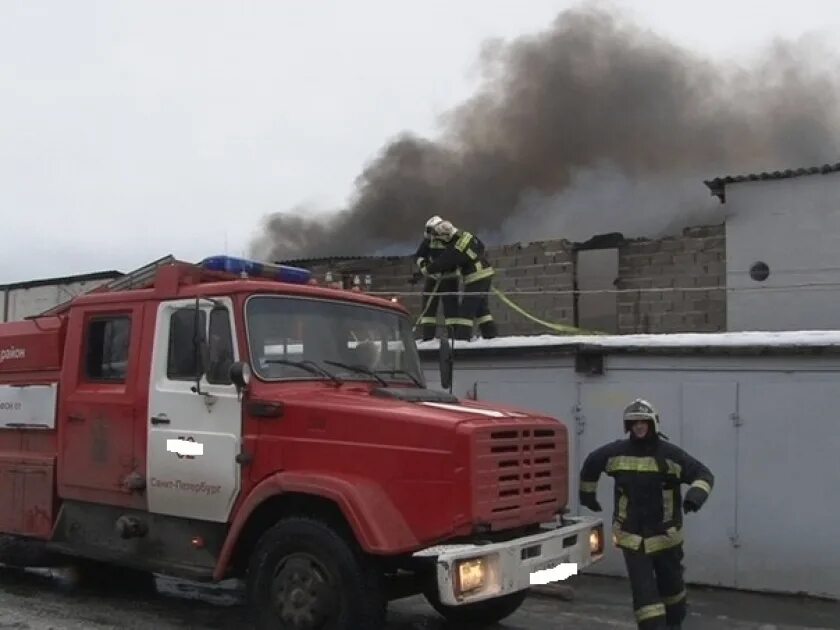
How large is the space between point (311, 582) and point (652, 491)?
212cm

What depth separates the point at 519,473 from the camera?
→ 5691 millimetres

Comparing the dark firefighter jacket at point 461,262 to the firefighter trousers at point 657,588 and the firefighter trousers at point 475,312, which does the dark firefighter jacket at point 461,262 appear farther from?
the firefighter trousers at point 657,588

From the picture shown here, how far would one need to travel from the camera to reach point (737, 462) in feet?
27.2

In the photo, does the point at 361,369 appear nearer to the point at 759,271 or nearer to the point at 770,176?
the point at 759,271

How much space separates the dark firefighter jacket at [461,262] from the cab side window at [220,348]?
4842mm

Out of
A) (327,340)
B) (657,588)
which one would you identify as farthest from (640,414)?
(327,340)

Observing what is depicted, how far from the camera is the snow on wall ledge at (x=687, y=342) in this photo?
8.01 m

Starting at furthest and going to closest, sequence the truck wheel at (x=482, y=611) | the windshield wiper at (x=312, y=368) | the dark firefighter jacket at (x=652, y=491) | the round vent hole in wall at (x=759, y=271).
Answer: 1. the round vent hole in wall at (x=759, y=271)
2. the truck wheel at (x=482, y=611)
3. the windshield wiper at (x=312, y=368)
4. the dark firefighter jacket at (x=652, y=491)

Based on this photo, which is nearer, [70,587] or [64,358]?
[64,358]

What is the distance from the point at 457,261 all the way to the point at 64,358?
15.6ft

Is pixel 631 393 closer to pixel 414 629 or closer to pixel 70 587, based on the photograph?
pixel 414 629

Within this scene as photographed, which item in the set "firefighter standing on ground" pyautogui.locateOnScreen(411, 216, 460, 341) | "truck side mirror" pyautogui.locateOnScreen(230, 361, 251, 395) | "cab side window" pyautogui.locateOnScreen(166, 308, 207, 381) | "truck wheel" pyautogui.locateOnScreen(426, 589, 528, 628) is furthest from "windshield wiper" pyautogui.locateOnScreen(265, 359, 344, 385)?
"firefighter standing on ground" pyautogui.locateOnScreen(411, 216, 460, 341)

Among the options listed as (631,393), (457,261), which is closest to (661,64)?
(457,261)

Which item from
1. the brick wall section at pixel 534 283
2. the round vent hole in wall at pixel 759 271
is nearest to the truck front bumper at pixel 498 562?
the round vent hole in wall at pixel 759 271
